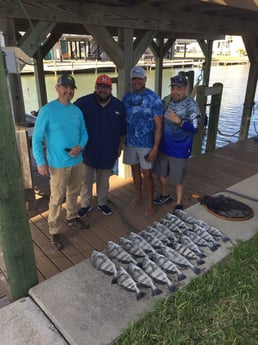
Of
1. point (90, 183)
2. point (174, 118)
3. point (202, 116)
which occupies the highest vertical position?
point (174, 118)

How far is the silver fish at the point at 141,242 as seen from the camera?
2.79 m

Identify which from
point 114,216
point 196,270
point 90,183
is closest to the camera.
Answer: point 196,270

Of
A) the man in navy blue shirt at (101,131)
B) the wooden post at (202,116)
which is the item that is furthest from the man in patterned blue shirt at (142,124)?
the wooden post at (202,116)

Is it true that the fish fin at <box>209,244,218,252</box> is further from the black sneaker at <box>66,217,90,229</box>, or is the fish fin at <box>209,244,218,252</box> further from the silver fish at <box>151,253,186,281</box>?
the black sneaker at <box>66,217,90,229</box>

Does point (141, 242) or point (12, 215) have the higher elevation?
point (12, 215)

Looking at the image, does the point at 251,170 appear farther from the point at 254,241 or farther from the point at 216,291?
the point at 216,291

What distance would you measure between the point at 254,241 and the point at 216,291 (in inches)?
33.6

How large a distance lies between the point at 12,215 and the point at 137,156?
1852mm

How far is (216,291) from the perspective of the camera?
2369 millimetres

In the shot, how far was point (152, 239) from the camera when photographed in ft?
9.62

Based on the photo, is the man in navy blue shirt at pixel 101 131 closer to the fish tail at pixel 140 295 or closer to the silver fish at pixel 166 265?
the silver fish at pixel 166 265

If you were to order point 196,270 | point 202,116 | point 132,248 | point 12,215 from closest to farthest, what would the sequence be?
point 12,215
point 196,270
point 132,248
point 202,116

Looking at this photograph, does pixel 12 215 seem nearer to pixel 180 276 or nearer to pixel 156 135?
pixel 180 276

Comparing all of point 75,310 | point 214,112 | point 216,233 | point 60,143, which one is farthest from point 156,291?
point 214,112
